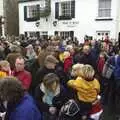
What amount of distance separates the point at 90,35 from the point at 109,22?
175 centimetres

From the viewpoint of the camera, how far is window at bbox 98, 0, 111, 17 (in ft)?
93.6

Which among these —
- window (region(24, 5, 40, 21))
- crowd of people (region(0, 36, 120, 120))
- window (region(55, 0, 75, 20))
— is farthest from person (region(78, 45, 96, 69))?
window (region(24, 5, 40, 21))

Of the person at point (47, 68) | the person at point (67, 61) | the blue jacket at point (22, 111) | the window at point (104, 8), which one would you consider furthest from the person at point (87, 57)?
the window at point (104, 8)

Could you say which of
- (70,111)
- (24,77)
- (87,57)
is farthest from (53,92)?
(87,57)

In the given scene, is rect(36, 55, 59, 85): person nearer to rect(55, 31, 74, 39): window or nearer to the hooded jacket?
the hooded jacket

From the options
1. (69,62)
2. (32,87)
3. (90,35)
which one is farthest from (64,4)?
(32,87)

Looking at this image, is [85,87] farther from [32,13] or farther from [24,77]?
[32,13]

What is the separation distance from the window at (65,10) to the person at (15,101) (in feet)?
84.4

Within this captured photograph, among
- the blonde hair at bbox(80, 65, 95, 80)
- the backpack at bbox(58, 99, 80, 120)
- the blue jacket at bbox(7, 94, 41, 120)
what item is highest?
the blonde hair at bbox(80, 65, 95, 80)

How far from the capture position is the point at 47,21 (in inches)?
1249

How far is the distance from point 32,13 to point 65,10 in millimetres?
3320

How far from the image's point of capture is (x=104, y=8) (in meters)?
28.7

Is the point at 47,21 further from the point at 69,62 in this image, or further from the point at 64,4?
the point at 69,62

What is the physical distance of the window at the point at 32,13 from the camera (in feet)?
108
